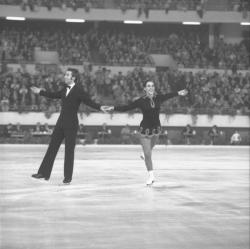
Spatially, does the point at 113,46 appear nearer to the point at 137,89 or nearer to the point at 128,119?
the point at 137,89

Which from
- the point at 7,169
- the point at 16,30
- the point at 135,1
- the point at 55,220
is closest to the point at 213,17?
the point at 135,1

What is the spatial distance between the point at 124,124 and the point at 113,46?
270 inches

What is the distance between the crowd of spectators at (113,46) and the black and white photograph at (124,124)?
0.08 metres

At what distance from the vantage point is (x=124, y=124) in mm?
29250

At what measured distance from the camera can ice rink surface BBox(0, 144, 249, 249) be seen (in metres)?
5.66

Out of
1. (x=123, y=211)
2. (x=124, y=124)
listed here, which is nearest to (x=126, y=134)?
(x=124, y=124)

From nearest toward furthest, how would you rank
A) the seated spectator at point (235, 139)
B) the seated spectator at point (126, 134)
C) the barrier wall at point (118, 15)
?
the seated spectator at point (126, 134) → the seated spectator at point (235, 139) → the barrier wall at point (118, 15)

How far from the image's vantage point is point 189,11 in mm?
35062

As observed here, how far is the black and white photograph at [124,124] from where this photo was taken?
6543 mm

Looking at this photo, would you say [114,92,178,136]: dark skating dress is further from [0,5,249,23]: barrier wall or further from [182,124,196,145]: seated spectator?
[0,5,249,23]: barrier wall

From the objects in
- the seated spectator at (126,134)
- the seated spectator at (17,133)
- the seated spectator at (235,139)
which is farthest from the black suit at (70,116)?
the seated spectator at (235,139)

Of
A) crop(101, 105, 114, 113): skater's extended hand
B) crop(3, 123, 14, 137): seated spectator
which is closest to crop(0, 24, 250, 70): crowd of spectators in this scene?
crop(3, 123, 14, 137): seated spectator

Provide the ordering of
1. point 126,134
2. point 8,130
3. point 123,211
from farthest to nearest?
point 126,134 < point 8,130 < point 123,211

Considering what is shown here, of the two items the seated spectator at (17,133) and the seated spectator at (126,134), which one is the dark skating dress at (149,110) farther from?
the seated spectator at (126,134)
